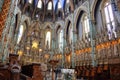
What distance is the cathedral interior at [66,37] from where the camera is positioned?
11029 mm

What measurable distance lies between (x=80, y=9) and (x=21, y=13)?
40.3 feet

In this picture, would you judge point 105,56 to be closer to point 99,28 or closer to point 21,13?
point 99,28

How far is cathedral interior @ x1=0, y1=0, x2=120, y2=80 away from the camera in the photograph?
11029mm

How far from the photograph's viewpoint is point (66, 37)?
81.6 feet

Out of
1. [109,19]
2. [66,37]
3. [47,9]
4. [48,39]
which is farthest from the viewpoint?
[47,9]

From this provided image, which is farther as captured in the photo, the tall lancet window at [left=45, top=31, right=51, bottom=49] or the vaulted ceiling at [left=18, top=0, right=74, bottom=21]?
the tall lancet window at [left=45, top=31, right=51, bottom=49]

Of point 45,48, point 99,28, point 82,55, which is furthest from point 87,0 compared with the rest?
point 45,48

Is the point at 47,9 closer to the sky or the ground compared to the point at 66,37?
closer to the sky

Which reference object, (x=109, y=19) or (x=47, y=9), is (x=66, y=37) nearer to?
(x=47, y=9)

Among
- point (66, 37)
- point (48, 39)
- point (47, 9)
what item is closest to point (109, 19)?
point (66, 37)

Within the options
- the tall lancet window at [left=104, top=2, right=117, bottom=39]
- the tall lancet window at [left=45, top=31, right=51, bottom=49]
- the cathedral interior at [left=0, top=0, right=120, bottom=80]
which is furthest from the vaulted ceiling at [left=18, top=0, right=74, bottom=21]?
the tall lancet window at [left=104, top=2, right=117, bottom=39]

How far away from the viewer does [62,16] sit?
2683 centimetres

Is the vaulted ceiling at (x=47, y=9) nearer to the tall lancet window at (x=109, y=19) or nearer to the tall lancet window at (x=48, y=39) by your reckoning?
the tall lancet window at (x=48, y=39)

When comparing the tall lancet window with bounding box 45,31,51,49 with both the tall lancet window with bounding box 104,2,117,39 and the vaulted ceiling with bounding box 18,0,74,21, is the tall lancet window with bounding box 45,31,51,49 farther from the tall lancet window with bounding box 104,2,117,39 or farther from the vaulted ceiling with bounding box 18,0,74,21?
the tall lancet window with bounding box 104,2,117,39
